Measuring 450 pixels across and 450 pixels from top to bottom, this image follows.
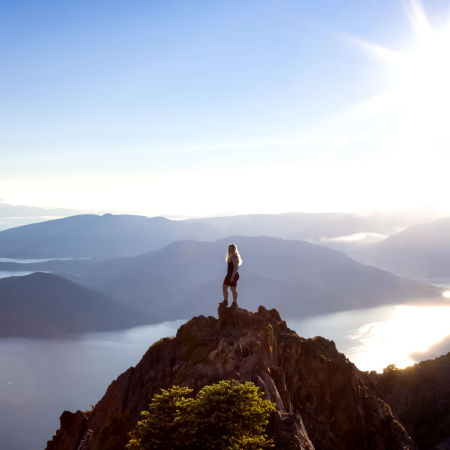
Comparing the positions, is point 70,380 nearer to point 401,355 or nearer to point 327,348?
point 401,355

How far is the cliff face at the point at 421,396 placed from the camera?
42094 mm

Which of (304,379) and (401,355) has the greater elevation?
(304,379)

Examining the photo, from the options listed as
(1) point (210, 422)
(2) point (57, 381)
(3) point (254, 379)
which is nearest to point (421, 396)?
(3) point (254, 379)

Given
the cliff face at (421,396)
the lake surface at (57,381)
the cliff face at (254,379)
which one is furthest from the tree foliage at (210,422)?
the lake surface at (57,381)

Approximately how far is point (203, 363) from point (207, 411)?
25.3ft

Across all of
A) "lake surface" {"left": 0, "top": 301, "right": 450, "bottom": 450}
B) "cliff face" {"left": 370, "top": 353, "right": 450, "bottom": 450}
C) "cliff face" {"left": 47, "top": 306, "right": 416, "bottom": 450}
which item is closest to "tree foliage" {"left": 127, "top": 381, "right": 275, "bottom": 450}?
"cliff face" {"left": 47, "top": 306, "right": 416, "bottom": 450}

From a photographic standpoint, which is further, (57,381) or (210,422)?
(57,381)

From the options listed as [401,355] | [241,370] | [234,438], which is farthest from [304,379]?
[401,355]

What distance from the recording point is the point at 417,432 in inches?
1623

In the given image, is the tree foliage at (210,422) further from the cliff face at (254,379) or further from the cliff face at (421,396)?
the cliff face at (421,396)

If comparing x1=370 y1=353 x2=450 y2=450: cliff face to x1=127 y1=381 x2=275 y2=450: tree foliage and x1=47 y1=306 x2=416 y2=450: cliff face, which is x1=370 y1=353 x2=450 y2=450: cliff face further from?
x1=127 y1=381 x2=275 y2=450: tree foliage

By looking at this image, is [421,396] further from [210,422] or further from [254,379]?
[210,422]

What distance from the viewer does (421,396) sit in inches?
1875

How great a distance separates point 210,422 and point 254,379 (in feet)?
19.2
